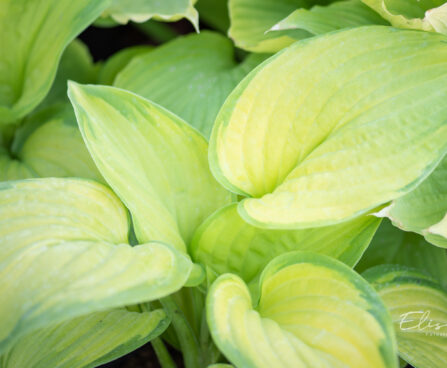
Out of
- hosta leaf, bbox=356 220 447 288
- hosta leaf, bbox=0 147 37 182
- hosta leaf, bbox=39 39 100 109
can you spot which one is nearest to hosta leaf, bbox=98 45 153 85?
hosta leaf, bbox=39 39 100 109

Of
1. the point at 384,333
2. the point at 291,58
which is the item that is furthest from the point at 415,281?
the point at 291,58

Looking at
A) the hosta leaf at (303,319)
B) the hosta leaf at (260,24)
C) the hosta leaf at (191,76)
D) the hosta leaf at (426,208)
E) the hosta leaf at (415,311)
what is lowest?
the hosta leaf at (415,311)

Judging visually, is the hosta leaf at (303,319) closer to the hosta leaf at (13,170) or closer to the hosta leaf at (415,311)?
the hosta leaf at (415,311)

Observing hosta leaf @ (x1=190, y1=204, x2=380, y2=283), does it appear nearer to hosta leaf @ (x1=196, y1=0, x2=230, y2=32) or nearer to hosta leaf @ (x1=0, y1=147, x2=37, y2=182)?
hosta leaf @ (x1=0, y1=147, x2=37, y2=182)

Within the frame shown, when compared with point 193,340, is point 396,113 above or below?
above

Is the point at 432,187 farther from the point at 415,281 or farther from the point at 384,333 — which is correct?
the point at 384,333

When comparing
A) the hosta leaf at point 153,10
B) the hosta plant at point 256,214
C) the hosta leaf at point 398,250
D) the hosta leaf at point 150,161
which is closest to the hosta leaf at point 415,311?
the hosta plant at point 256,214
